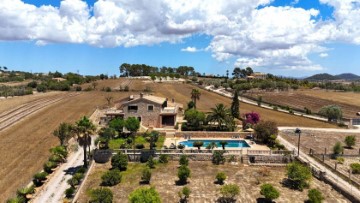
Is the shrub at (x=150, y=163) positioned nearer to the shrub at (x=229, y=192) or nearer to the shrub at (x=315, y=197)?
the shrub at (x=229, y=192)

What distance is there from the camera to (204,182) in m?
45.6

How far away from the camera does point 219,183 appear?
45094 millimetres

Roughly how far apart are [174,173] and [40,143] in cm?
2868

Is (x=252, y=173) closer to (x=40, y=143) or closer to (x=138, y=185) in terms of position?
(x=138, y=185)

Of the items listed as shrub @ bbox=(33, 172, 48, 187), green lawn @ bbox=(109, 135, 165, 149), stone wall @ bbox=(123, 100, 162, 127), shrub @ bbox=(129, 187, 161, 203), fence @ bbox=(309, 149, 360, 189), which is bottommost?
shrub @ bbox=(33, 172, 48, 187)

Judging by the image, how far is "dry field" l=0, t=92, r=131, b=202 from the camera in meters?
45.8

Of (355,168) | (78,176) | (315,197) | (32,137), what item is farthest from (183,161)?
(32,137)

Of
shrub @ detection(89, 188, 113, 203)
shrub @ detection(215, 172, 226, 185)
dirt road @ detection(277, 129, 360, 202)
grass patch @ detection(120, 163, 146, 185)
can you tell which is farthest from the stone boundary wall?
shrub @ detection(89, 188, 113, 203)

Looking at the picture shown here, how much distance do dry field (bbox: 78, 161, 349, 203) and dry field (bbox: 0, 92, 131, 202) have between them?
345 inches

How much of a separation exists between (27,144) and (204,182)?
35268 millimetres

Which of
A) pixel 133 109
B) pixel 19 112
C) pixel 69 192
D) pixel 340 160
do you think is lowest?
pixel 69 192

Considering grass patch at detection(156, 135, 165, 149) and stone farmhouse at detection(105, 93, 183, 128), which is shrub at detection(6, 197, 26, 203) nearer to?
grass patch at detection(156, 135, 165, 149)

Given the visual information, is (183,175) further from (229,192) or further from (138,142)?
(138,142)

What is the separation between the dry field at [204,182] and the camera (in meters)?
40.8
